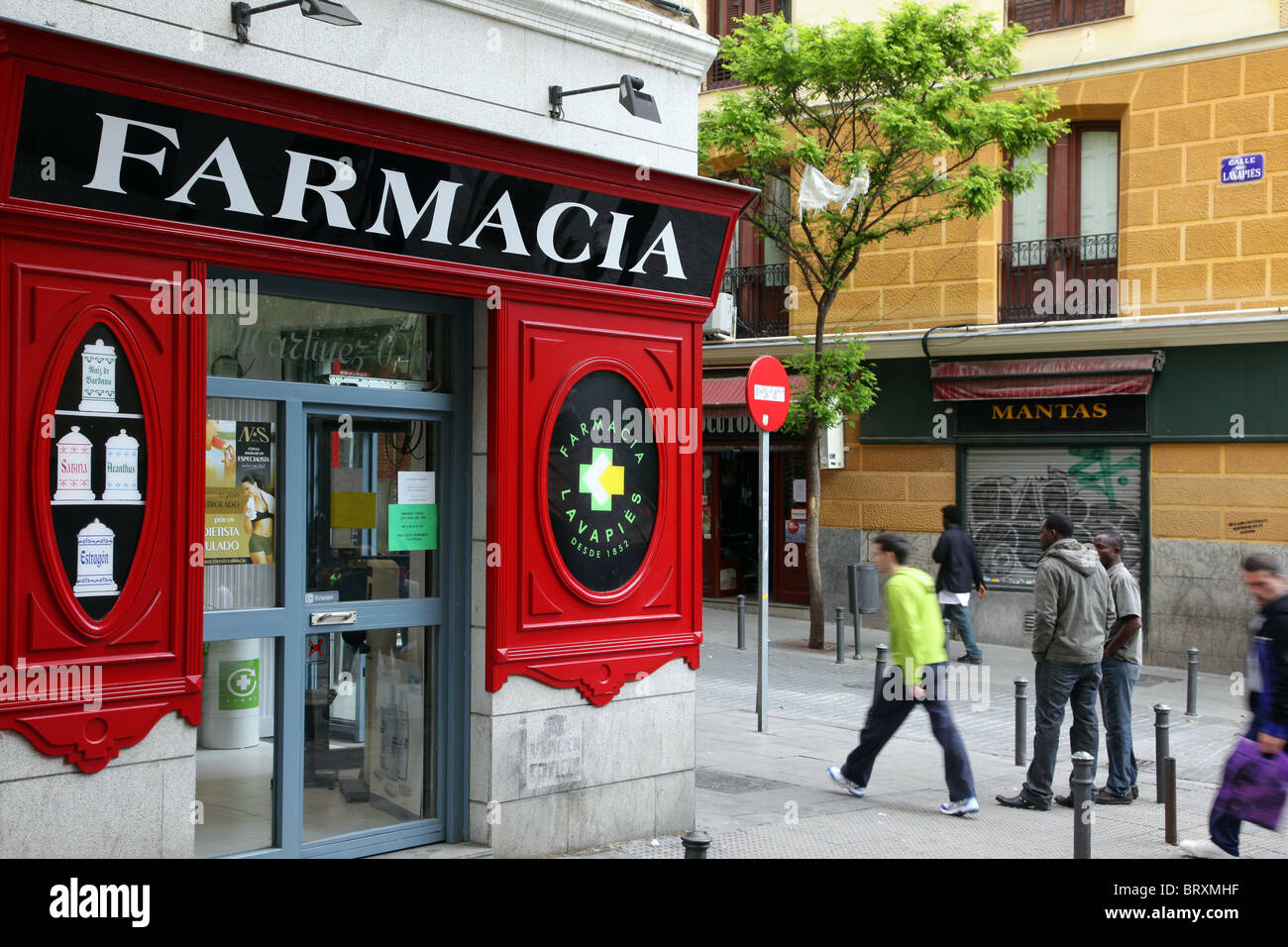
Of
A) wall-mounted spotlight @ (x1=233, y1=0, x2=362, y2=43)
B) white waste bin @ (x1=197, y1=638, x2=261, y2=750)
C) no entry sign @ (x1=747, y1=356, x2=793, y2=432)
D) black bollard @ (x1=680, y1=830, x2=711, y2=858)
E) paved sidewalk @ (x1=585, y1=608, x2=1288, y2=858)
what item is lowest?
paved sidewalk @ (x1=585, y1=608, x2=1288, y2=858)

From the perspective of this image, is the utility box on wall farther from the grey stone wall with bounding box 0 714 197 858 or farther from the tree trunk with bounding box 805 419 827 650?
the tree trunk with bounding box 805 419 827 650

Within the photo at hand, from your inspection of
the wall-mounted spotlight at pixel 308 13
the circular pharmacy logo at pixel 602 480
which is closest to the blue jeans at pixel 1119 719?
the circular pharmacy logo at pixel 602 480

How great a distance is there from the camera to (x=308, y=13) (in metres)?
5.71

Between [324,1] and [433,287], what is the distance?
1.46m

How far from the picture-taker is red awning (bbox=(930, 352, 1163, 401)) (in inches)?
621

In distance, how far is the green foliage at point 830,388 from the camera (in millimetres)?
15914

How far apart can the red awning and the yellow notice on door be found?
39.1 ft

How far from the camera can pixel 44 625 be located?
16.6 feet

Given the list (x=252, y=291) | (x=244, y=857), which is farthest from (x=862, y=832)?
(x=252, y=291)

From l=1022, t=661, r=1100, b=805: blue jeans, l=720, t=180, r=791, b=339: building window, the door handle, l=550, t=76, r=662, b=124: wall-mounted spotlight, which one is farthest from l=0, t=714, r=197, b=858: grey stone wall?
l=720, t=180, r=791, b=339: building window

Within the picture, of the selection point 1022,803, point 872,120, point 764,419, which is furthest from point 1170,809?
point 872,120

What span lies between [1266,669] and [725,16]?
53.6 feet

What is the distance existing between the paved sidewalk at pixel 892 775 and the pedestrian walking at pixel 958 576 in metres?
0.61

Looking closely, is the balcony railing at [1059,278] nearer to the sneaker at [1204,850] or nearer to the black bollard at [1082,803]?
the sneaker at [1204,850]
